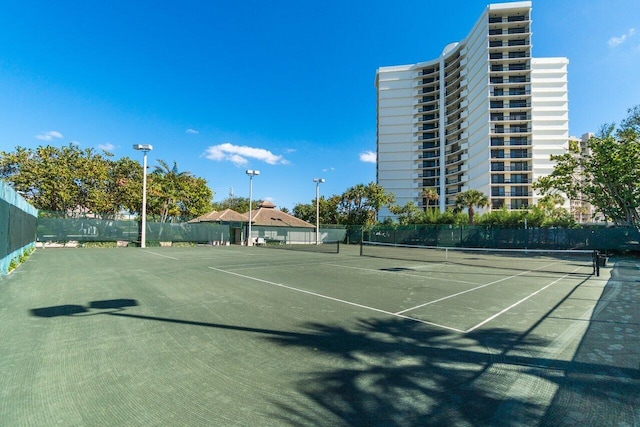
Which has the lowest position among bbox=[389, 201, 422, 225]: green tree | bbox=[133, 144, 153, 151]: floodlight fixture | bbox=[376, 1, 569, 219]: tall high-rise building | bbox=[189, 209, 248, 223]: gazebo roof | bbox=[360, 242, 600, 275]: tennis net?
bbox=[360, 242, 600, 275]: tennis net

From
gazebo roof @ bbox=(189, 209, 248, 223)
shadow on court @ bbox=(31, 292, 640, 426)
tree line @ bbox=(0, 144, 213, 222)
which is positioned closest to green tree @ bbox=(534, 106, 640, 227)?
shadow on court @ bbox=(31, 292, 640, 426)

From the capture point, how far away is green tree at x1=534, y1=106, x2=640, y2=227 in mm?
27031

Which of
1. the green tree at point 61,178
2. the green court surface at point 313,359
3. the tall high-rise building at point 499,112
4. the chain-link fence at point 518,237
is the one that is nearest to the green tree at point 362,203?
the chain-link fence at point 518,237

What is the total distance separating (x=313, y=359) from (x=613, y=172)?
3502 cm

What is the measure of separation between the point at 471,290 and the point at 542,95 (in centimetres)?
8353

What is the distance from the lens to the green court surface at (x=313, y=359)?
3.11 meters

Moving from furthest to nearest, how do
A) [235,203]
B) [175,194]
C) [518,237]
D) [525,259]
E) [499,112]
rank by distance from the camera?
[235,203], [499,112], [175,194], [518,237], [525,259]

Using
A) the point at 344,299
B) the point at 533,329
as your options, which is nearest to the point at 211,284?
the point at 344,299

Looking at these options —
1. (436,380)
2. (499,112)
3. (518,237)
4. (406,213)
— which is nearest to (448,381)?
(436,380)

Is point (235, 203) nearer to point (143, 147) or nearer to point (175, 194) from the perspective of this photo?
point (175, 194)

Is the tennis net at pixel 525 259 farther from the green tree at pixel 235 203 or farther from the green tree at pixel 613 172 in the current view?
the green tree at pixel 235 203

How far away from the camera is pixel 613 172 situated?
27.5m

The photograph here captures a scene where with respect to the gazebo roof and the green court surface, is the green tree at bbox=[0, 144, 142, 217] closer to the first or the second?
the gazebo roof

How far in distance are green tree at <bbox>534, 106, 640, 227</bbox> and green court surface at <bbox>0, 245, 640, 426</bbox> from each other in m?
26.1
